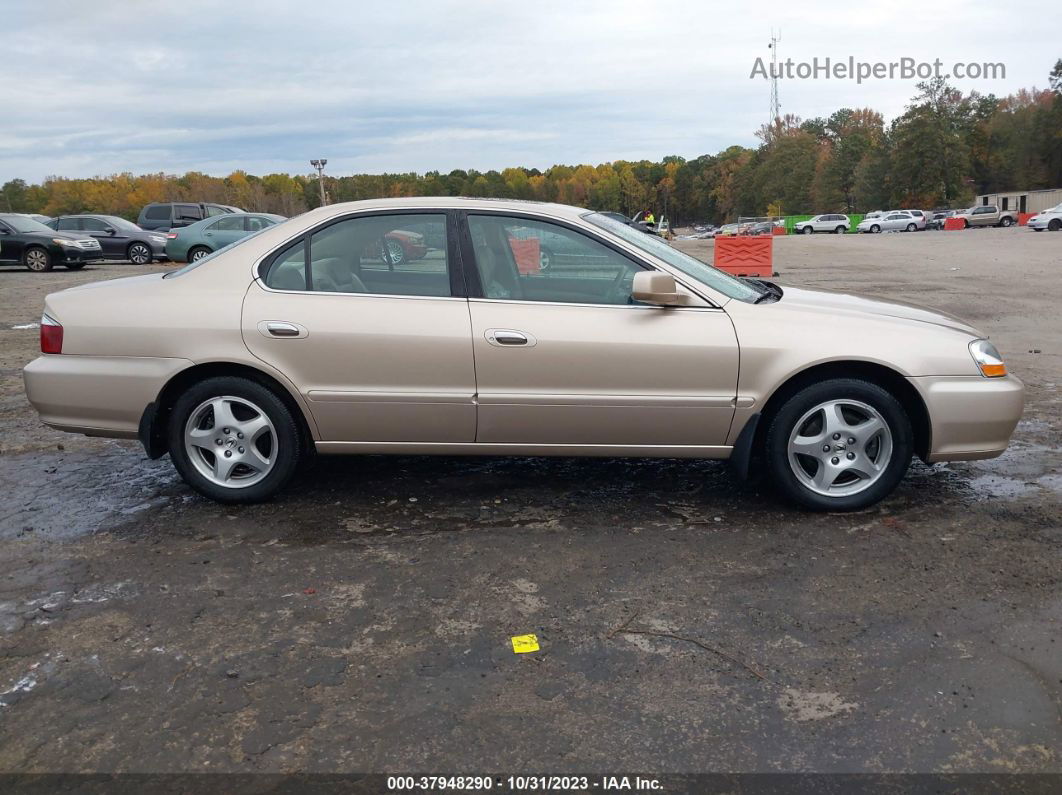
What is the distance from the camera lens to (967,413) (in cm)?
437

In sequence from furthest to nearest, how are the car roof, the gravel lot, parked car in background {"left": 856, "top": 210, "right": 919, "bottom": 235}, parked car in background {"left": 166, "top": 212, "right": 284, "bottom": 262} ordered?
parked car in background {"left": 856, "top": 210, "right": 919, "bottom": 235} → parked car in background {"left": 166, "top": 212, "right": 284, "bottom": 262} → the car roof → the gravel lot

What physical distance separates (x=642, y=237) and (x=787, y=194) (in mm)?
117168

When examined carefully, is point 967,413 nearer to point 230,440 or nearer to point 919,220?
point 230,440

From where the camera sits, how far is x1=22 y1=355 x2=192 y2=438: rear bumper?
178 inches

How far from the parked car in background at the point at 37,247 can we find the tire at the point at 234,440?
2109 cm

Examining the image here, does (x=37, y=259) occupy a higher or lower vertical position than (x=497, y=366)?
higher

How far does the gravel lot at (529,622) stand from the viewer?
8.70 ft

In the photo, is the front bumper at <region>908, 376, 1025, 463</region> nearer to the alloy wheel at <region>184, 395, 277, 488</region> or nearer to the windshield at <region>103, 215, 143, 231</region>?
the alloy wheel at <region>184, 395, 277, 488</region>

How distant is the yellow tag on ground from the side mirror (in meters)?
1.76

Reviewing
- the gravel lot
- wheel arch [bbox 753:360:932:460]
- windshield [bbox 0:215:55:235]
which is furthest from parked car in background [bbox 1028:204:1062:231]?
wheel arch [bbox 753:360:932:460]

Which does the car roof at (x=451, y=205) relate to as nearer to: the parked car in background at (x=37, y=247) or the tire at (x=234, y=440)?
the tire at (x=234, y=440)

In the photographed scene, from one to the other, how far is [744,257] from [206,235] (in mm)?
13222

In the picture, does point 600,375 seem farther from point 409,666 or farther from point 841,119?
point 841,119

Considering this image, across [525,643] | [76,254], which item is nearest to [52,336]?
[525,643]
